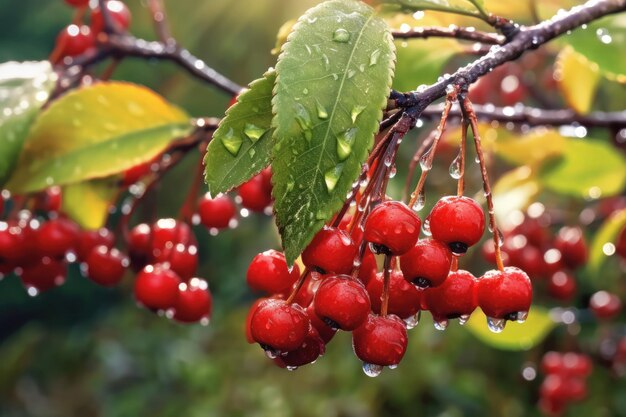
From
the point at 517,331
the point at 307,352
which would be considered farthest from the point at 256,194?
the point at 517,331

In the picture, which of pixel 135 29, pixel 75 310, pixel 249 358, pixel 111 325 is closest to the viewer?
pixel 249 358

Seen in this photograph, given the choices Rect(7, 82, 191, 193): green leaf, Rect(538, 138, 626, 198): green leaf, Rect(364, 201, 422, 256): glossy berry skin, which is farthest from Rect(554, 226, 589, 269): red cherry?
Rect(364, 201, 422, 256): glossy berry skin

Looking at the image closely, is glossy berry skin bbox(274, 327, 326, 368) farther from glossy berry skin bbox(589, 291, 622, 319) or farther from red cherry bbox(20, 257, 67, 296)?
glossy berry skin bbox(589, 291, 622, 319)

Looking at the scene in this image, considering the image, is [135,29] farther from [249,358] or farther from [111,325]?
[249,358]

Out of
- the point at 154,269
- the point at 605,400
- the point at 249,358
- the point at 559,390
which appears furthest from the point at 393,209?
the point at 249,358

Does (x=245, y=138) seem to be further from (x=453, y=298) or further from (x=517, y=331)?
(x=517, y=331)

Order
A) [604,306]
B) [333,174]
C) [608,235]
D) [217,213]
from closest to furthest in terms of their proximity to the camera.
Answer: [333,174] → [217,213] → [608,235] → [604,306]
